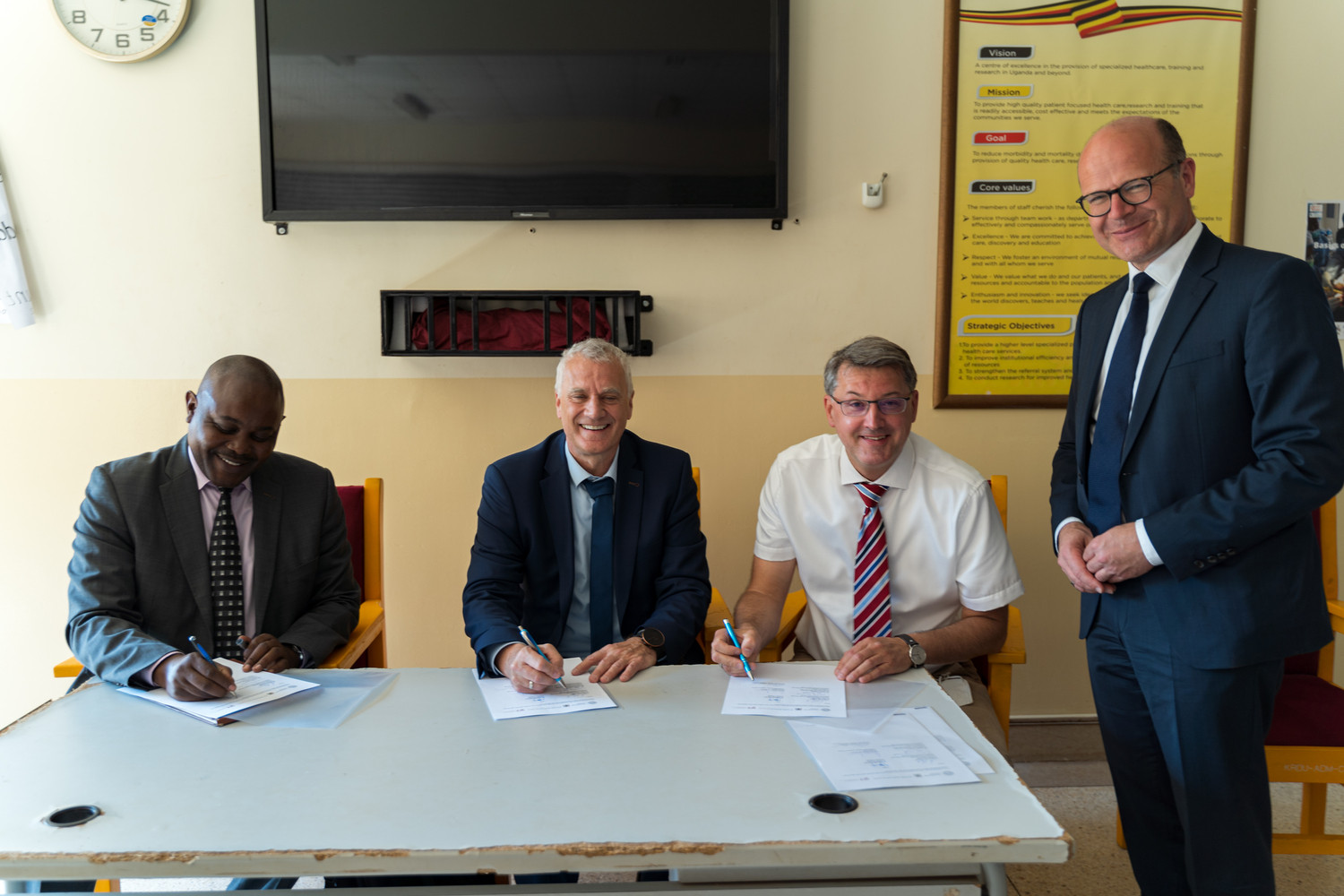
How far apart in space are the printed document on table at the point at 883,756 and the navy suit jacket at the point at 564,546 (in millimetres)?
642

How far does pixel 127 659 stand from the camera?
1.59m

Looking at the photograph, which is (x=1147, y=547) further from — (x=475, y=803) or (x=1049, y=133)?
(x=1049, y=133)

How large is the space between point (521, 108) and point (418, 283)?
0.62 m

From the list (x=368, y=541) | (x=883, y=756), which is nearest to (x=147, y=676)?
(x=368, y=541)

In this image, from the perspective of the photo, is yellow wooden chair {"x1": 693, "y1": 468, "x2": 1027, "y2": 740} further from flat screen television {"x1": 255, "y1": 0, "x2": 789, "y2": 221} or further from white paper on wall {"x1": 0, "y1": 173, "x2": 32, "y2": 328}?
white paper on wall {"x1": 0, "y1": 173, "x2": 32, "y2": 328}

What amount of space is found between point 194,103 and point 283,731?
216cm

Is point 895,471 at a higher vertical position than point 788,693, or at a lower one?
higher

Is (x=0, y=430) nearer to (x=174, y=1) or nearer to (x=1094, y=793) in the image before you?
(x=174, y=1)

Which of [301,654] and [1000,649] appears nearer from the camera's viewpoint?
[301,654]

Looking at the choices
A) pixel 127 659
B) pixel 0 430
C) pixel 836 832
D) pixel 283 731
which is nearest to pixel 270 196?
pixel 0 430

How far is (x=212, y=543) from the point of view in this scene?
1941 millimetres

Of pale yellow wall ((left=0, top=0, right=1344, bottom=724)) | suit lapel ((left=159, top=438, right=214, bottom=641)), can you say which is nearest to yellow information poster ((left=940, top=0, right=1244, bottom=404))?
pale yellow wall ((left=0, top=0, right=1344, bottom=724))

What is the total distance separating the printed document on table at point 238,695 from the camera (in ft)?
4.82

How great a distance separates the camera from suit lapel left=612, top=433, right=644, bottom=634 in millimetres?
2076
